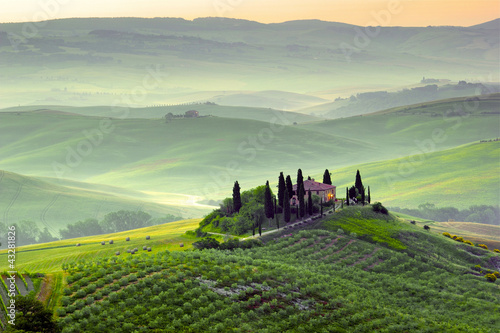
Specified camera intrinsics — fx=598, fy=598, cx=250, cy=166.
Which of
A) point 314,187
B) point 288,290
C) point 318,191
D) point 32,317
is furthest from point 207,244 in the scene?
point 32,317

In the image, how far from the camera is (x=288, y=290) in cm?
8312

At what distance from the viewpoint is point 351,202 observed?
453 feet

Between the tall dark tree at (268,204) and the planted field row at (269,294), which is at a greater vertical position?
the tall dark tree at (268,204)

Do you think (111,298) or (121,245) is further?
(121,245)

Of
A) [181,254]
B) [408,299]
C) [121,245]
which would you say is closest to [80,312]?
[181,254]

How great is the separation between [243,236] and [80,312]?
168 ft

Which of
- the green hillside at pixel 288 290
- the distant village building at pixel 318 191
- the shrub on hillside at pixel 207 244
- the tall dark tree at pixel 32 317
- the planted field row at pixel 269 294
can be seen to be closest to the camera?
the tall dark tree at pixel 32 317

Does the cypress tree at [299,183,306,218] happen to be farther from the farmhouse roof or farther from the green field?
the green field

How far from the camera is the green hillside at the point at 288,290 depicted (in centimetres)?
7081

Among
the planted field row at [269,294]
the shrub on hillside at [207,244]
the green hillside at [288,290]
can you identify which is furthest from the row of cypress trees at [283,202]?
the planted field row at [269,294]

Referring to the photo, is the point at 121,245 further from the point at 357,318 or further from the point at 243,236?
the point at 357,318

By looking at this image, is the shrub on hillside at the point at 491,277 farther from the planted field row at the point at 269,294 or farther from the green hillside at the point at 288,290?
the planted field row at the point at 269,294

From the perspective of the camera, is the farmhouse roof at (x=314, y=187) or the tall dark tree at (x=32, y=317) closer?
the tall dark tree at (x=32, y=317)

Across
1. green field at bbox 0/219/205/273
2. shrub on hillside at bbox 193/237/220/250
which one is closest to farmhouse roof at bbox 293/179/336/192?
green field at bbox 0/219/205/273
